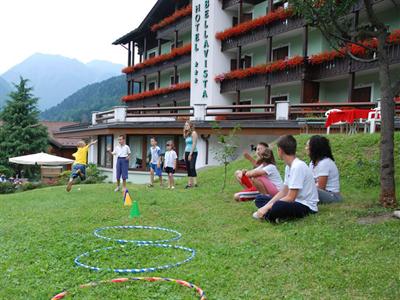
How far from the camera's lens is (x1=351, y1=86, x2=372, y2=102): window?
2162 centimetres

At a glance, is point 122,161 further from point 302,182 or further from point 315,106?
point 315,106

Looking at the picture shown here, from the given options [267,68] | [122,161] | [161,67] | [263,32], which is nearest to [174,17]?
[161,67]

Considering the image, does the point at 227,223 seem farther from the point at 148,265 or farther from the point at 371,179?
the point at 371,179

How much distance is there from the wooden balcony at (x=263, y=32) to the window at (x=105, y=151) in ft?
32.1

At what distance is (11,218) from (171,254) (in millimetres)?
4916

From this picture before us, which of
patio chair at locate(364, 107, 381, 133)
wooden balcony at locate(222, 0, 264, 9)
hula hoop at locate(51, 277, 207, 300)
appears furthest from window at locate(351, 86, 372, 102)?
hula hoop at locate(51, 277, 207, 300)

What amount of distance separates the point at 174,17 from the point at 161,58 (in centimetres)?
356

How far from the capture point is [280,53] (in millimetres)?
26594

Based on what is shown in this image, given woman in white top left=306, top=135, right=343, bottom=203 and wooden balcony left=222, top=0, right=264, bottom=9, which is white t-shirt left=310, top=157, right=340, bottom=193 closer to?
woman in white top left=306, top=135, right=343, bottom=203

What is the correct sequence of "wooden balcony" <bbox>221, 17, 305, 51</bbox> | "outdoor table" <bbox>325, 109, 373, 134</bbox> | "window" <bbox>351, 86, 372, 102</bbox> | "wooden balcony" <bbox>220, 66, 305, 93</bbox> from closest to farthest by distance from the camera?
"outdoor table" <bbox>325, 109, 373, 134</bbox> → "window" <bbox>351, 86, 372, 102</bbox> → "wooden balcony" <bbox>220, 66, 305, 93</bbox> → "wooden balcony" <bbox>221, 17, 305, 51</bbox>

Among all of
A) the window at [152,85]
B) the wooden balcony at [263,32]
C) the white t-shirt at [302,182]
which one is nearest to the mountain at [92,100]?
the window at [152,85]

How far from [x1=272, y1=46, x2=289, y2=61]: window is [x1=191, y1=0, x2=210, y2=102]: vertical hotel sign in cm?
474

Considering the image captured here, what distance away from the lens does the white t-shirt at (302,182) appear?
20.8 feet

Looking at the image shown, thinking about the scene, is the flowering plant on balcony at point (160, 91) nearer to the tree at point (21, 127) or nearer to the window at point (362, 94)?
the tree at point (21, 127)
